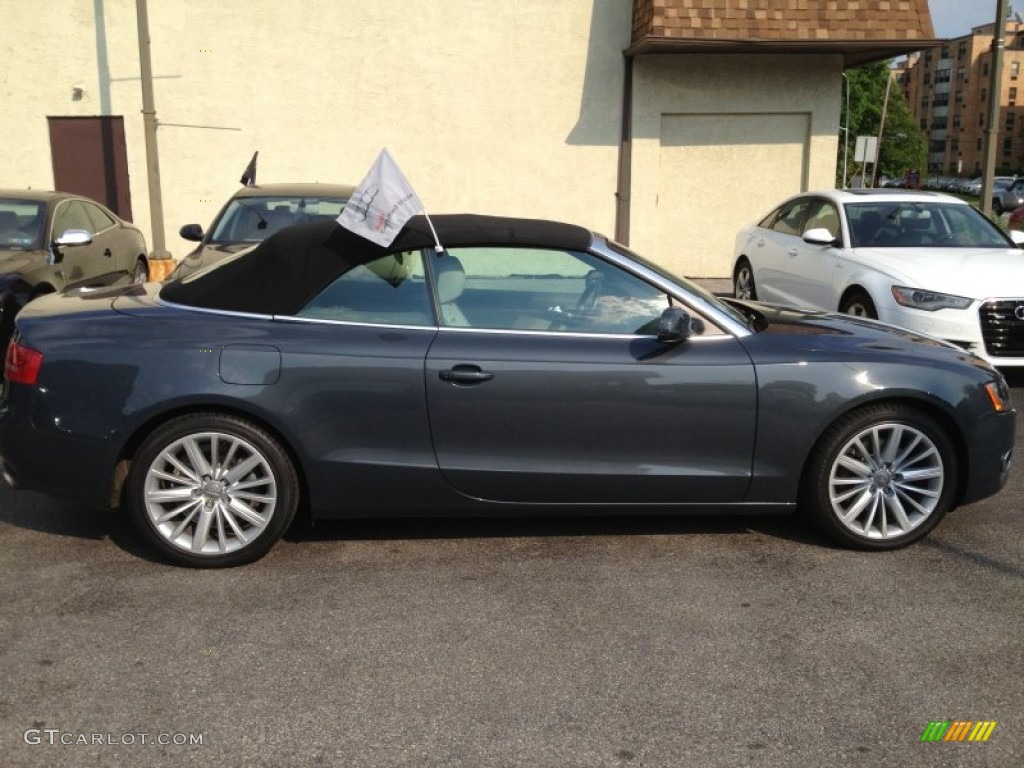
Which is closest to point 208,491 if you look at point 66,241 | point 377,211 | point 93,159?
point 377,211

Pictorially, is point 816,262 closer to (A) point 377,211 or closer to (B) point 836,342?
(B) point 836,342

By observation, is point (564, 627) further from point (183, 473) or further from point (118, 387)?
point (118, 387)

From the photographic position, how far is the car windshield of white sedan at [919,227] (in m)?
8.87

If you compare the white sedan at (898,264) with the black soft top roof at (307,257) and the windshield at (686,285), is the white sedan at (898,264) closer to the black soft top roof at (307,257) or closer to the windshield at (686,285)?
the windshield at (686,285)

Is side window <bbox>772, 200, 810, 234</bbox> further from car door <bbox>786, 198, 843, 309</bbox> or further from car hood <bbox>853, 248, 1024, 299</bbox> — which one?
car hood <bbox>853, 248, 1024, 299</bbox>

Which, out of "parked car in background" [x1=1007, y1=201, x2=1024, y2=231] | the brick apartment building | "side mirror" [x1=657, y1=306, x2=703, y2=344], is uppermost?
the brick apartment building

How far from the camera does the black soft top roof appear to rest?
4.59 m

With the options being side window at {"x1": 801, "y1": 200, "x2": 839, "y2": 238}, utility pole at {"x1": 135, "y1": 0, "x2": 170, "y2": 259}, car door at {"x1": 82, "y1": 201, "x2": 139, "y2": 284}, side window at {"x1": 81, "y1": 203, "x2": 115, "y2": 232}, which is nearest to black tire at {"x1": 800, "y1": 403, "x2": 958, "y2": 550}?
side window at {"x1": 801, "y1": 200, "x2": 839, "y2": 238}

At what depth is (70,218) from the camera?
8938mm

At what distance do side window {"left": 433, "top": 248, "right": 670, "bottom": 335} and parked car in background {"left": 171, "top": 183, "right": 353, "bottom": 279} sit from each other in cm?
431

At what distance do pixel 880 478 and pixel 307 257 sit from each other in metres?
2.79

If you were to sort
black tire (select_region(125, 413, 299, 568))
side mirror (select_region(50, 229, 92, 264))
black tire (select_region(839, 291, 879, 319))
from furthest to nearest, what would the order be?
black tire (select_region(839, 291, 879, 319)) < side mirror (select_region(50, 229, 92, 264)) < black tire (select_region(125, 413, 299, 568))

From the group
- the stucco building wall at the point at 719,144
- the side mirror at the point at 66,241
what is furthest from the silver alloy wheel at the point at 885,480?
the stucco building wall at the point at 719,144

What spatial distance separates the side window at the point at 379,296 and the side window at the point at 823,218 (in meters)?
5.65
